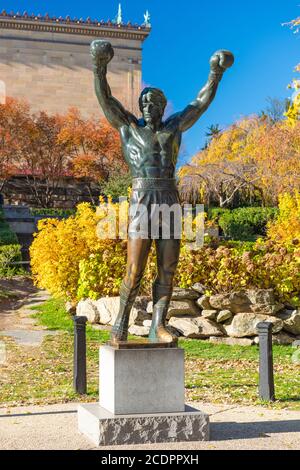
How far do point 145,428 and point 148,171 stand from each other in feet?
7.05

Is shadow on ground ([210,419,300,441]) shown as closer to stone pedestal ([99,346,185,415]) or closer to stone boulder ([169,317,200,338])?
stone pedestal ([99,346,185,415])

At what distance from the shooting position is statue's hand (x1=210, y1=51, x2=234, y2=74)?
644 cm

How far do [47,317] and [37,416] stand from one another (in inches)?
315

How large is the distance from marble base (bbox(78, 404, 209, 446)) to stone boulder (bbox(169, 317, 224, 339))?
21.4 ft

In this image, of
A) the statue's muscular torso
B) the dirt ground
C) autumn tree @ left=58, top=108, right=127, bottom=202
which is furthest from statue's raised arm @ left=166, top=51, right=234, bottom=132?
autumn tree @ left=58, top=108, right=127, bottom=202

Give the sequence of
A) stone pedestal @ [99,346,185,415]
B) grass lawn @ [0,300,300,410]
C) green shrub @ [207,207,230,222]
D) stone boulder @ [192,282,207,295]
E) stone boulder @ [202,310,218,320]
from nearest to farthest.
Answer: stone pedestal @ [99,346,185,415]
grass lawn @ [0,300,300,410]
stone boulder @ [202,310,218,320]
stone boulder @ [192,282,207,295]
green shrub @ [207,207,230,222]

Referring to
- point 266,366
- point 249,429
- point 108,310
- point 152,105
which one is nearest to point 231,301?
point 108,310

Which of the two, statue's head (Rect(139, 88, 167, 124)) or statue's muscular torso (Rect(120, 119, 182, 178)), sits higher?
statue's head (Rect(139, 88, 167, 124))

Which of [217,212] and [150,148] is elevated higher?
[217,212]

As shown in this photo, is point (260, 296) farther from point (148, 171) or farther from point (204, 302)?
point (148, 171)

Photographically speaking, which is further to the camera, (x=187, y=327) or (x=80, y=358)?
(x=187, y=327)

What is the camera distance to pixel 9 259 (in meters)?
20.7

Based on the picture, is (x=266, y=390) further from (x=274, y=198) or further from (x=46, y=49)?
(x=46, y=49)

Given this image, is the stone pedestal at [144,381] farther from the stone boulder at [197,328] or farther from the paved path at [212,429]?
the stone boulder at [197,328]
